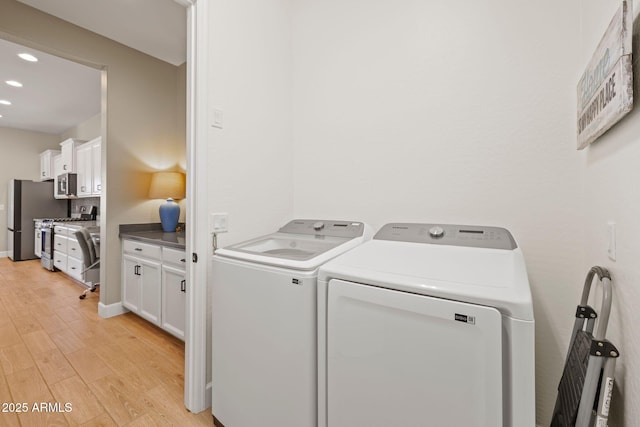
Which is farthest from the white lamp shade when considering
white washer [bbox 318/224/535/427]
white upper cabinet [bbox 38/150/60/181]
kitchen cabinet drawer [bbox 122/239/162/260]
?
white upper cabinet [bbox 38/150/60/181]

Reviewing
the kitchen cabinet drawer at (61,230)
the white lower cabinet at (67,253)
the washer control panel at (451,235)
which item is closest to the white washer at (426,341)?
the washer control panel at (451,235)

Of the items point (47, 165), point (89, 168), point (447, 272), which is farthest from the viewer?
point (47, 165)

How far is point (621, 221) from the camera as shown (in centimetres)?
78

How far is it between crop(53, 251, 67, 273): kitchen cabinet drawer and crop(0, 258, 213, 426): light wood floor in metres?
1.05

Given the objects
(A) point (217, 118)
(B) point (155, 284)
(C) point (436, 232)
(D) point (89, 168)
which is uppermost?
(D) point (89, 168)

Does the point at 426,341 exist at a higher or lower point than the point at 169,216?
lower

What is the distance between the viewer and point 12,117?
16.1 ft

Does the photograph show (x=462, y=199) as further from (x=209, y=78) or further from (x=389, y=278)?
(x=209, y=78)

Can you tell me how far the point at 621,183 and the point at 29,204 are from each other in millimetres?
7695

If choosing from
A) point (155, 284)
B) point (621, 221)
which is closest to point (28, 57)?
point (155, 284)

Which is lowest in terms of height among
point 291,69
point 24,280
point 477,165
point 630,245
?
point 24,280

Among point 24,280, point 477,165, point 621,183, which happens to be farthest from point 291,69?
point 24,280

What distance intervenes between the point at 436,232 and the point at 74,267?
4712mm

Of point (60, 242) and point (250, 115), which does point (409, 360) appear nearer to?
point (250, 115)
